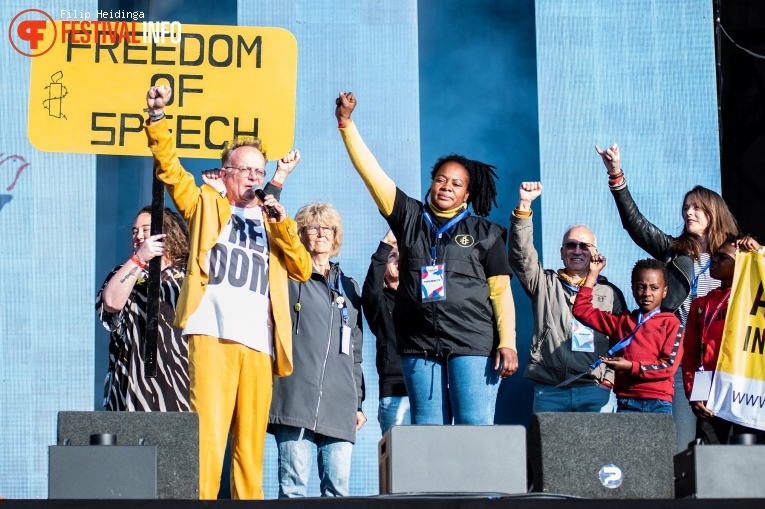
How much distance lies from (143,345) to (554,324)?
1.72 meters

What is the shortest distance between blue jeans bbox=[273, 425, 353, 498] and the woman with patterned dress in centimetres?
43

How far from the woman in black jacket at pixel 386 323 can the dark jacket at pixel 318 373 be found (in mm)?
148

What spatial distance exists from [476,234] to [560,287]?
0.76 metres

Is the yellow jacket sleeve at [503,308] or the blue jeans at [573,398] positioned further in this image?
the blue jeans at [573,398]

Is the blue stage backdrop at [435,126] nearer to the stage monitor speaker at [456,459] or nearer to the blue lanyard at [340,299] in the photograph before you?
the blue lanyard at [340,299]

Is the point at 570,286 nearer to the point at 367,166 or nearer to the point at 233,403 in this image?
the point at 367,166

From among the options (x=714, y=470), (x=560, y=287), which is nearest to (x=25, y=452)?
(x=560, y=287)

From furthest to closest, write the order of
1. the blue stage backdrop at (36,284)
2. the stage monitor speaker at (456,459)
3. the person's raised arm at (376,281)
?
the blue stage backdrop at (36,284) → the person's raised arm at (376,281) → the stage monitor speaker at (456,459)

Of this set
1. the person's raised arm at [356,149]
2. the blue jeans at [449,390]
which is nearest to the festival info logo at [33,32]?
the person's raised arm at [356,149]

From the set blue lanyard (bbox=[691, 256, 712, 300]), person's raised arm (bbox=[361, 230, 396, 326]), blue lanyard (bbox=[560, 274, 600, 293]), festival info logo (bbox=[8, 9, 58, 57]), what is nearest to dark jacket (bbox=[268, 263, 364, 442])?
person's raised arm (bbox=[361, 230, 396, 326])

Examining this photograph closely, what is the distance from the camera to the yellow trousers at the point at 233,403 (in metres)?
3.75

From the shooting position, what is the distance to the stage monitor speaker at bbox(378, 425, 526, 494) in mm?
2834

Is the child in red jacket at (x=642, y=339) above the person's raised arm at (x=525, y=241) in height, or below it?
below

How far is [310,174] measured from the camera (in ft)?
18.7
